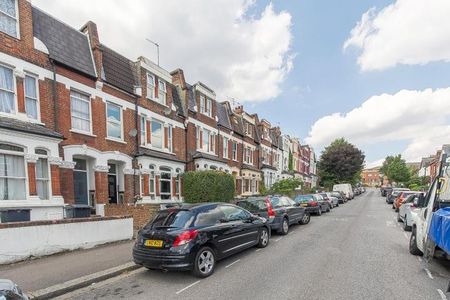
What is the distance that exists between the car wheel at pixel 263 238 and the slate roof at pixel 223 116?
616 inches

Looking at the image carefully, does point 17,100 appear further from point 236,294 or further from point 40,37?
point 236,294

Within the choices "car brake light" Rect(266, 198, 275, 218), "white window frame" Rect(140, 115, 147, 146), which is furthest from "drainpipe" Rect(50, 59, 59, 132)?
"car brake light" Rect(266, 198, 275, 218)

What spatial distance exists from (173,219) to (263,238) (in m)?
3.57

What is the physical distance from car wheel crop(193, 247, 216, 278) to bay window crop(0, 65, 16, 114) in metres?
9.25

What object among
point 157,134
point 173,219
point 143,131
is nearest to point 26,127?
point 143,131

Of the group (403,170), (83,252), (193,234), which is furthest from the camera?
(403,170)

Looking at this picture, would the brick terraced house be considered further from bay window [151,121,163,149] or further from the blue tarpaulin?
the blue tarpaulin

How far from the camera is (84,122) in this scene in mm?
12953

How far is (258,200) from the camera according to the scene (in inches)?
441

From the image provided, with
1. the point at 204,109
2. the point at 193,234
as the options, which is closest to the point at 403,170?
the point at 204,109

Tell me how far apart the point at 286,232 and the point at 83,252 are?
23.9 ft

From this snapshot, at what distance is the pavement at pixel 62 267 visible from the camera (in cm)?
584

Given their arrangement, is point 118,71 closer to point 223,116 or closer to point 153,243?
point 153,243

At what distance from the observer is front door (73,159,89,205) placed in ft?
41.5
